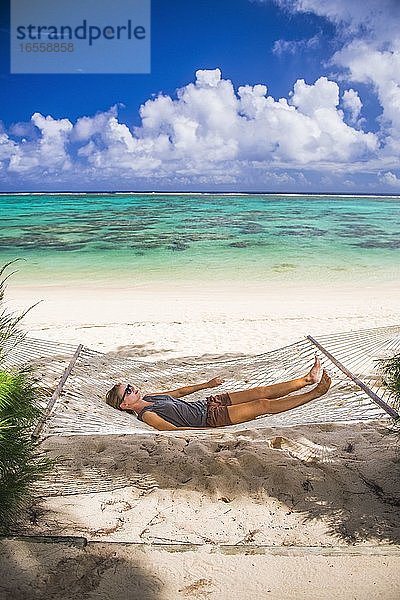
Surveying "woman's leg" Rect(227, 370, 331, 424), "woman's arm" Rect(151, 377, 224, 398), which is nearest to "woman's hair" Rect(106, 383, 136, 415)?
"woman's arm" Rect(151, 377, 224, 398)

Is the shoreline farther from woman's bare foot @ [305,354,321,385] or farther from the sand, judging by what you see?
the sand

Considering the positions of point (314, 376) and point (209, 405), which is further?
point (314, 376)

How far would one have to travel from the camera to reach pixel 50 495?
1.88 meters

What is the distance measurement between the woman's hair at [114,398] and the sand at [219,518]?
Answer: 12 centimetres

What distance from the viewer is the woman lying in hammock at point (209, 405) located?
227 cm

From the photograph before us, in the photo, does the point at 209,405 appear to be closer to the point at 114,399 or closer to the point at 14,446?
the point at 114,399

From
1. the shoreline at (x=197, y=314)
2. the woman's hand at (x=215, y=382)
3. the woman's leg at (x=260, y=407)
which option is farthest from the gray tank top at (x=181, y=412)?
the shoreline at (x=197, y=314)

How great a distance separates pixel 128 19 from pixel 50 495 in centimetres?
1575

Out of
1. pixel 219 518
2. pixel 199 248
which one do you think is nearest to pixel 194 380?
pixel 219 518

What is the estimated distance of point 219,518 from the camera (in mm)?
1783

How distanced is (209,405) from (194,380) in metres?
0.72

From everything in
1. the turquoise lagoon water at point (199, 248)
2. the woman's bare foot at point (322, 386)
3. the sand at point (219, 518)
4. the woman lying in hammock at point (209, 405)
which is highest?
the woman's bare foot at point (322, 386)

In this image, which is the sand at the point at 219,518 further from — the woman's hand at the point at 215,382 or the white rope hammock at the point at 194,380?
the woman's hand at the point at 215,382

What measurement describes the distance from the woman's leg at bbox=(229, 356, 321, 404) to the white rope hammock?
102 mm
